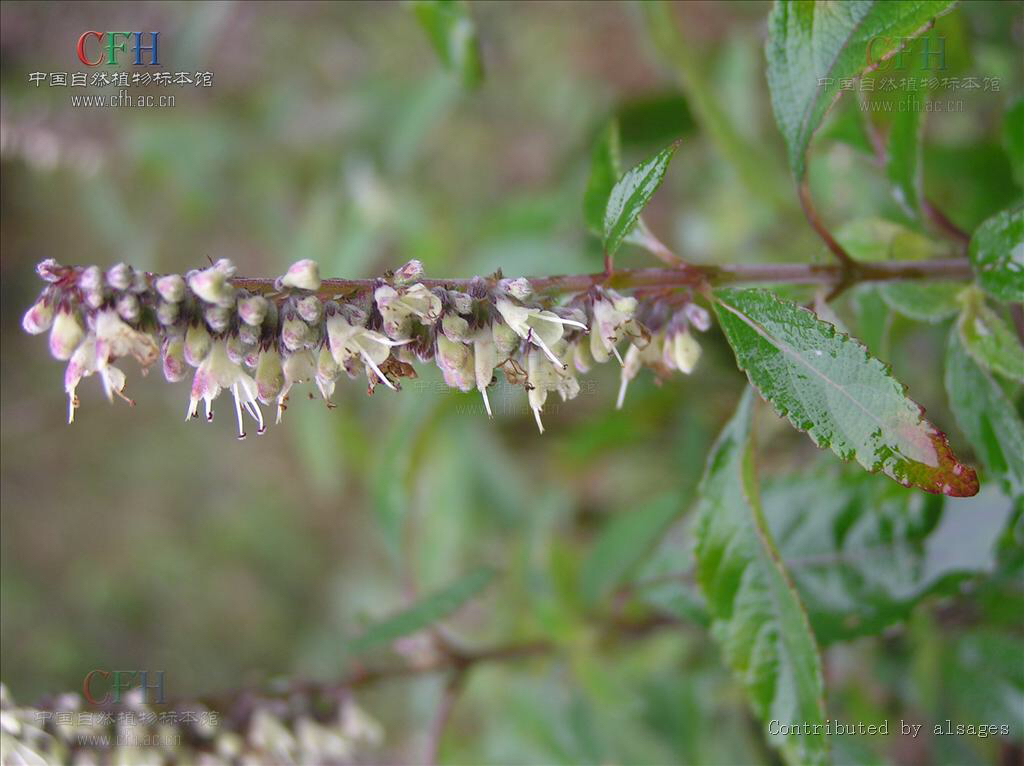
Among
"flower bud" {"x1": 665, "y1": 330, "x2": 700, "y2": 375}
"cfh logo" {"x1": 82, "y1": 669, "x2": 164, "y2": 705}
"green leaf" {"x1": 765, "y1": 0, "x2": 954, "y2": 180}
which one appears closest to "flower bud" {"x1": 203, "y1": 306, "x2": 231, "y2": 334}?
"flower bud" {"x1": 665, "y1": 330, "x2": 700, "y2": 375}

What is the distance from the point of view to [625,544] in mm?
1974

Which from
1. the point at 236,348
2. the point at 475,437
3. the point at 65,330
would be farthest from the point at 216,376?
the point at 475,437

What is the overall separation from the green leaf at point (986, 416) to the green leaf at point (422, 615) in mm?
869

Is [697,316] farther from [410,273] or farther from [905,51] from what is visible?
[905,51]

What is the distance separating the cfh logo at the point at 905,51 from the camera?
0.98 meters

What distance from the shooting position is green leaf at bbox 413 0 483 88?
1324mm

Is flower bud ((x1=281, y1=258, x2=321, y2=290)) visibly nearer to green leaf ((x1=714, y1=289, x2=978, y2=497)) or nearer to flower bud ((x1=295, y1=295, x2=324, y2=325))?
flower bud ((x1=295, y1=295, x2=324, y2=325))

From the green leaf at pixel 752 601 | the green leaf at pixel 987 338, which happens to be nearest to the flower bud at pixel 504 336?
the green leaf at pixel 752 601

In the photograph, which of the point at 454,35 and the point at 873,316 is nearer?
the point at 873,316

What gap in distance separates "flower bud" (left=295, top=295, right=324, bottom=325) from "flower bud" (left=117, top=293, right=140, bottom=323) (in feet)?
0.50

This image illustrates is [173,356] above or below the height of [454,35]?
below

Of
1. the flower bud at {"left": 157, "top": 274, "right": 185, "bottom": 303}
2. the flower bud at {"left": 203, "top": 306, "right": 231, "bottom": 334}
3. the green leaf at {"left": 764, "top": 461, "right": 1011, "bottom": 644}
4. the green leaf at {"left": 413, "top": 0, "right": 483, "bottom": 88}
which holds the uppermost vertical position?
the green leaf at {"left": 413, "top": 0, "right": 483, "bottom": 88}

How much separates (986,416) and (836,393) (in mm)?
349

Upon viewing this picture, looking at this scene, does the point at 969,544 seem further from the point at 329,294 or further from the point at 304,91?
the point at 304,91
